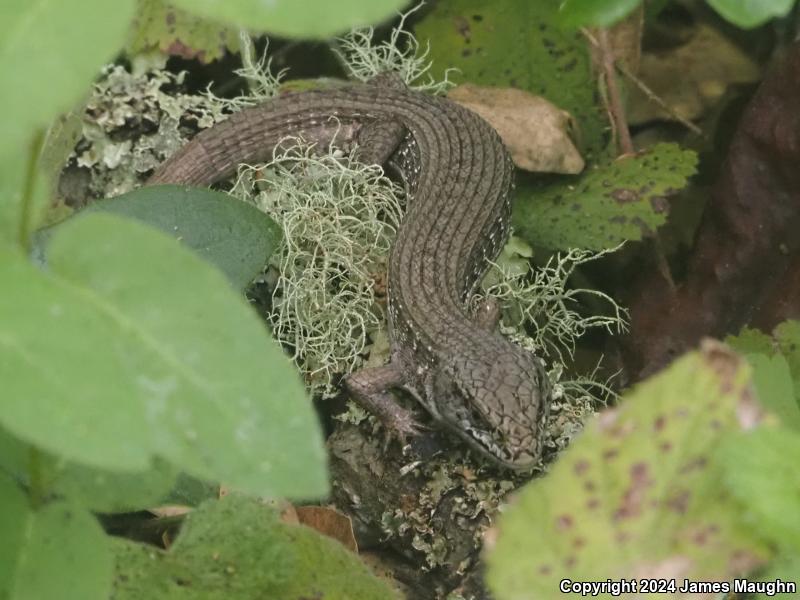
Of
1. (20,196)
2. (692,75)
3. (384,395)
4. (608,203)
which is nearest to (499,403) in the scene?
(384,395)

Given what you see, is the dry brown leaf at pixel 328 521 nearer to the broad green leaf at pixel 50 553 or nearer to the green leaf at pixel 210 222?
the green leaf at pixel 210 222

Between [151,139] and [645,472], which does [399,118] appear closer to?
[151,139]

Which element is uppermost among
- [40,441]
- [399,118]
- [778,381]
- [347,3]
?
[347,3]

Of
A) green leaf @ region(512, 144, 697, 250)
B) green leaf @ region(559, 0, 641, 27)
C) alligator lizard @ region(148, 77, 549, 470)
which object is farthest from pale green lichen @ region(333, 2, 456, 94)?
green leaf @ region(559, 0, 641, 27)

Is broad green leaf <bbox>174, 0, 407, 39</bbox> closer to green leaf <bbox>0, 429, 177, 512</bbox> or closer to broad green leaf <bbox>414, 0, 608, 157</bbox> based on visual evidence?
green leaf <bbox>0, 429, 177, 512</bbox>

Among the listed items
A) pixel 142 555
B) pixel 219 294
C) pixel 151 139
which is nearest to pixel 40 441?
Answer: pixel 219 294

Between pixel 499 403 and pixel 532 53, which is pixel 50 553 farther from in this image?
pixel 532 53
